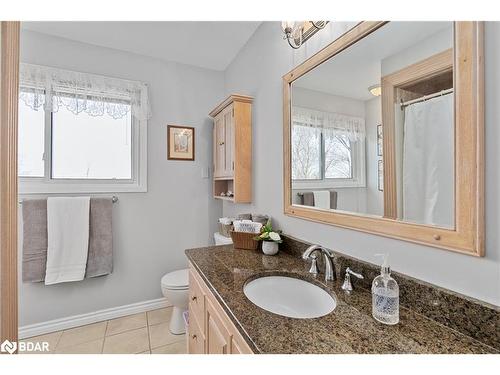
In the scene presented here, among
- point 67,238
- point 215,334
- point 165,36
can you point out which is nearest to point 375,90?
point 215,334

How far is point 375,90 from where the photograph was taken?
3.16 ft

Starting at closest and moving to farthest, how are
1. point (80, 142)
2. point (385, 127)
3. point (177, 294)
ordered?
point (385, 127)
point (177, 294)
point (80, 142)

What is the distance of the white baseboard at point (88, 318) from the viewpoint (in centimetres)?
183

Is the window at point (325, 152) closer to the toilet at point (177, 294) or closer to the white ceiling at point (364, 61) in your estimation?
the white ceiling at point (364, 61)

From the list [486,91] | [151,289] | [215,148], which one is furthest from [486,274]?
[151,289]

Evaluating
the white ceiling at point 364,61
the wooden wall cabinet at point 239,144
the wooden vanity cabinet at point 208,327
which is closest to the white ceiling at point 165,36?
the wooden wall cabinet at point 239,144

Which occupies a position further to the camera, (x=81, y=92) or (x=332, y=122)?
(x=81, y=92)

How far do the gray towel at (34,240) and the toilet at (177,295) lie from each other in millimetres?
943

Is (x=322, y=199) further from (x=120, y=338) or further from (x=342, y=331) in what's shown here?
(x=120, y=338)

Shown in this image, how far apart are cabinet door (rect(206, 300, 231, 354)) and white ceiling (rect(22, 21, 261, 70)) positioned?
1948mm

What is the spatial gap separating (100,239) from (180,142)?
1119 mm
